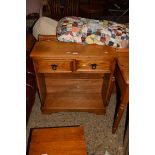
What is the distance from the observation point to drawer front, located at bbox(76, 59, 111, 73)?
1.54 metres

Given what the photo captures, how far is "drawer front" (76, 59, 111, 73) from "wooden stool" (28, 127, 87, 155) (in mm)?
528

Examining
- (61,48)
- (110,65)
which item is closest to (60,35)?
(61,48)

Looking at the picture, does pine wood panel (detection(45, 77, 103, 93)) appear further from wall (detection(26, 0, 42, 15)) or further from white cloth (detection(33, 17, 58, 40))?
wall (detection(26, 0, 42, 15))

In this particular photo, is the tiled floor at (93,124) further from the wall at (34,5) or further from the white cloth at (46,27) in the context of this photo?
the wall at (34,5)

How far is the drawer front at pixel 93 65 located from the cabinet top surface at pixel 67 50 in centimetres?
5

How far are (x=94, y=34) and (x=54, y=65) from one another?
1.28ft

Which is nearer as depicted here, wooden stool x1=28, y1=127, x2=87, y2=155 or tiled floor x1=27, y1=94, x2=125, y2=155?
wooden stool x1=28, y1=127, x2=87, y2=155

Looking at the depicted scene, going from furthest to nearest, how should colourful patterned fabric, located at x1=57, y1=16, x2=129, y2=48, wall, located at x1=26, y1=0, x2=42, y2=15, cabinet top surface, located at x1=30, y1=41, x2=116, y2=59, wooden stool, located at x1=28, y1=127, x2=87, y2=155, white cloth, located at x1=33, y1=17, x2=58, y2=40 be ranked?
wall, located at x1=26, y1=0, x2=42, y2=15 → white cloth, located at x1=33, y1=17, x2=58, y2=40 → colourful patterned fabric, located at x1=57, y1=16, x2=129, y2=48 → cabinet top surface, located at x1=30, y1=41, x2=116, y2=59 → wooden stool, located at x1=28, y1=127, x2=87, y2=155

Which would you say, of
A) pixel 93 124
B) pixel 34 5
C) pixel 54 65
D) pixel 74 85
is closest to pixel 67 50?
pixel 54 65

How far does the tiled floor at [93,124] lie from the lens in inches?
60.9

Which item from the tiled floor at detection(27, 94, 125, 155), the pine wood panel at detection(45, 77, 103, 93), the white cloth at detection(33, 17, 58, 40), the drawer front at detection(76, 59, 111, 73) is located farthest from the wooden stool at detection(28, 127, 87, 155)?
the white cloth at detection(33, 17, 58, 40)

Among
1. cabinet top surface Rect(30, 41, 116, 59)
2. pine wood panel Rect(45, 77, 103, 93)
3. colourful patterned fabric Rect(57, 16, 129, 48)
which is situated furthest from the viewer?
pine wood panel Rect(45, 77, 103, 93)

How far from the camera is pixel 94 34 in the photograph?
161 centimetres
